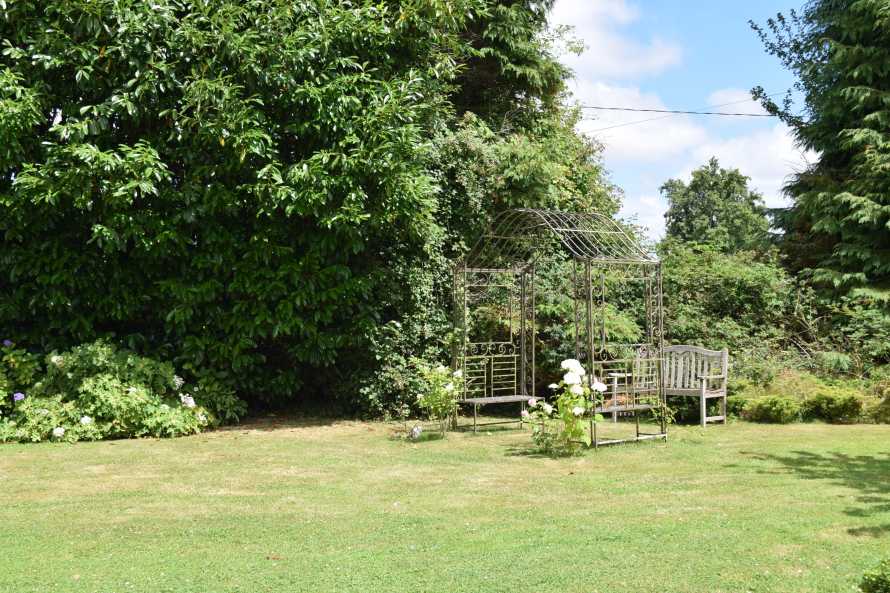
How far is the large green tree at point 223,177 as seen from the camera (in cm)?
929

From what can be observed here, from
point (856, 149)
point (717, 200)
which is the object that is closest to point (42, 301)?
point (856, 149)

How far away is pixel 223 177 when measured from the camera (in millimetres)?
10070

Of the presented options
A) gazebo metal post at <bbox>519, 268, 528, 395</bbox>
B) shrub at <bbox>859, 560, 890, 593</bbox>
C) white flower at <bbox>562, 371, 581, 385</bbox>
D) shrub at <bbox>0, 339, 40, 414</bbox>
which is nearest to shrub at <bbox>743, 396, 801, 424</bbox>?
gazebo metal post at <bbox>519, 268, 528, 395</bbox>

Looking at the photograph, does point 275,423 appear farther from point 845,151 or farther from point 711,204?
point 711,204

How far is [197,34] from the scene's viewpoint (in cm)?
929

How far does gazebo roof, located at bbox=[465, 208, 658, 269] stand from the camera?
29.8ft

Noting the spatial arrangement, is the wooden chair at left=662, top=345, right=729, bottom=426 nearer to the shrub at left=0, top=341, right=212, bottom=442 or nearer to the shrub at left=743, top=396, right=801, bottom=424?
the shrub at left=743, top=396, right=801, bottom=424

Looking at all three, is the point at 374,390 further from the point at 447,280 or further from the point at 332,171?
the point at 332,171

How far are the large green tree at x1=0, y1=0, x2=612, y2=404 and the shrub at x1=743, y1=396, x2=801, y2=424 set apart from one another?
438 centimetres

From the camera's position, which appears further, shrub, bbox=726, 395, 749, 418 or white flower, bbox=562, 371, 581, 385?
shrub, bbox=726, 395, 749, 418

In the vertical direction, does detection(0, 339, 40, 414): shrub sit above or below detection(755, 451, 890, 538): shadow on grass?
above

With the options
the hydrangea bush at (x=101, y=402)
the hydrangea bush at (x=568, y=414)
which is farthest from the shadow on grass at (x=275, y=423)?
the hydrangea bush at (x=568, y=414)

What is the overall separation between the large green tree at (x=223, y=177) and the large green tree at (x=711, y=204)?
31.9m

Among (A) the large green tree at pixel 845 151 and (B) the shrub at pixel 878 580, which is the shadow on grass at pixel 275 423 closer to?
(B) the shrub at pixel 878 580
